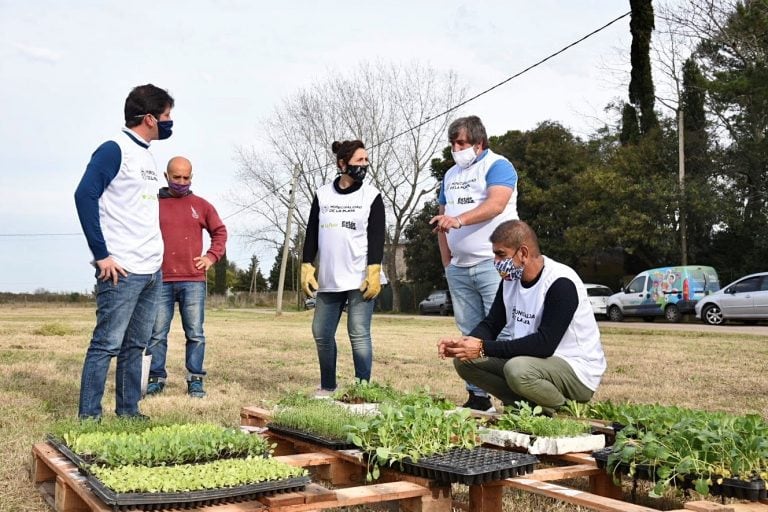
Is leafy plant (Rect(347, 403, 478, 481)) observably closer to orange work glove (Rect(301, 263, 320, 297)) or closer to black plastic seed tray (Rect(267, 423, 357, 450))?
black plastic seed tray (Rect(267, 423, 357, 450))

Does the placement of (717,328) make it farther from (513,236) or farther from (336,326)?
(513,236)

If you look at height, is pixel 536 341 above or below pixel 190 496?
above

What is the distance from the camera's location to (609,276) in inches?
1515

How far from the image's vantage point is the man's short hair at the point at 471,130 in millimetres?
5238

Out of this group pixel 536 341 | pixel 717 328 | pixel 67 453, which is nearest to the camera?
pixel 67 453

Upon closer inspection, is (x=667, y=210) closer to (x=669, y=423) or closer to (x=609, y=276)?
(x=609, y=276)

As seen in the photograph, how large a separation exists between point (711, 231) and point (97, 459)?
31.0 metres

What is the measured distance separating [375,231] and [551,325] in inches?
76.4

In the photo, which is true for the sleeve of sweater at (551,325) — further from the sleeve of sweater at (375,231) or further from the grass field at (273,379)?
the sleeve of sweater at (375,231)

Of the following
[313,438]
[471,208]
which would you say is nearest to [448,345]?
[313,438]

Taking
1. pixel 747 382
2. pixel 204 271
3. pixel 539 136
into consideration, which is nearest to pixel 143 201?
pixel 204 271

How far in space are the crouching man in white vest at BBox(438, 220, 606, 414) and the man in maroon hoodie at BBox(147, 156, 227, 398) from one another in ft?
9.24

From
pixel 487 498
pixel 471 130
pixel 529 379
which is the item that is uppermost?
pixel 471 130

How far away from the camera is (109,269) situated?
427cm
